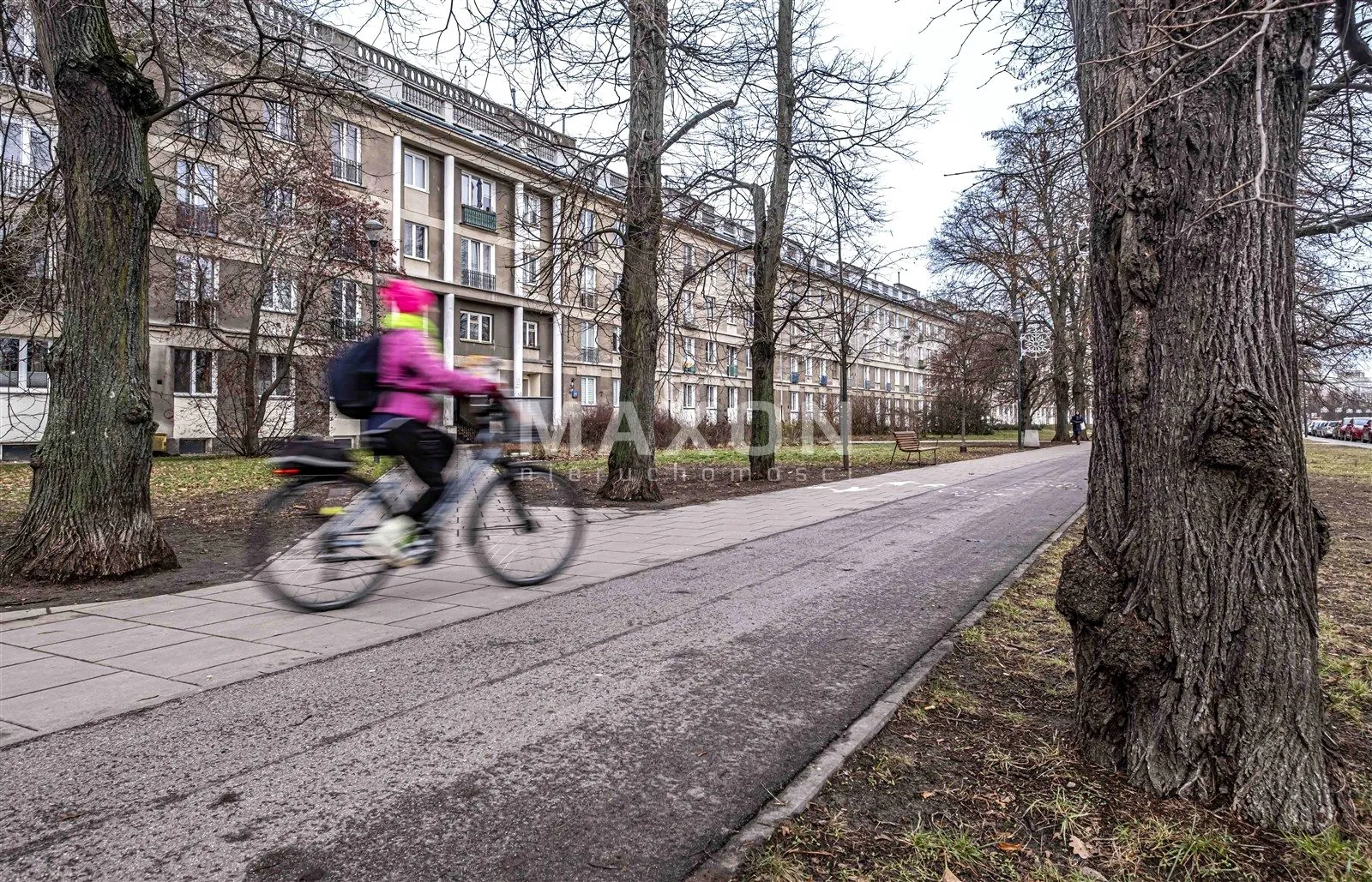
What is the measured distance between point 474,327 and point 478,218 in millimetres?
4826

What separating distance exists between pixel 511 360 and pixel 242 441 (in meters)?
16.3

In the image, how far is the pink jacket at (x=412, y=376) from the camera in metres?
4.84

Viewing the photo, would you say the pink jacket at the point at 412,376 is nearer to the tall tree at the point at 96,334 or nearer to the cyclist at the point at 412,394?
the cyclist at the point at 412,394

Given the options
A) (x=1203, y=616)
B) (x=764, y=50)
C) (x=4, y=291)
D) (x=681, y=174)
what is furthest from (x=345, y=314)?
(x=1203, y=616)

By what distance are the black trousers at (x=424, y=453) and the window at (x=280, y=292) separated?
1935 centimetres

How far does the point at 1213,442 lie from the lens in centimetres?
258

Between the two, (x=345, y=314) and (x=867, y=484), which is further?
(x=345, y=314)

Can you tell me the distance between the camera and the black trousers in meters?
5.02

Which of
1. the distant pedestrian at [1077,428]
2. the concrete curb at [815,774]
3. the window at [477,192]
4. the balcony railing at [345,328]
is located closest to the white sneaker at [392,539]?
the concrete curb at [815,774]

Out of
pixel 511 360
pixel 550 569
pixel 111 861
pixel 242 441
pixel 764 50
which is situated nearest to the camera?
pixel 111 861

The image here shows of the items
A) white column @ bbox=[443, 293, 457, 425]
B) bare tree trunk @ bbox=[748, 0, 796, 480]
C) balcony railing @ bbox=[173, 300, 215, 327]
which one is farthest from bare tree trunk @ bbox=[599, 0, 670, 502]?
white column @ bbox=[443, 293, 457, 425]

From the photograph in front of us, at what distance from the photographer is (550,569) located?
6.13 metres

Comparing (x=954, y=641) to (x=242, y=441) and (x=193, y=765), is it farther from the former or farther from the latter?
(x=242, y=441)

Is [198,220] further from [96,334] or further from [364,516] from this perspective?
[364,516]
